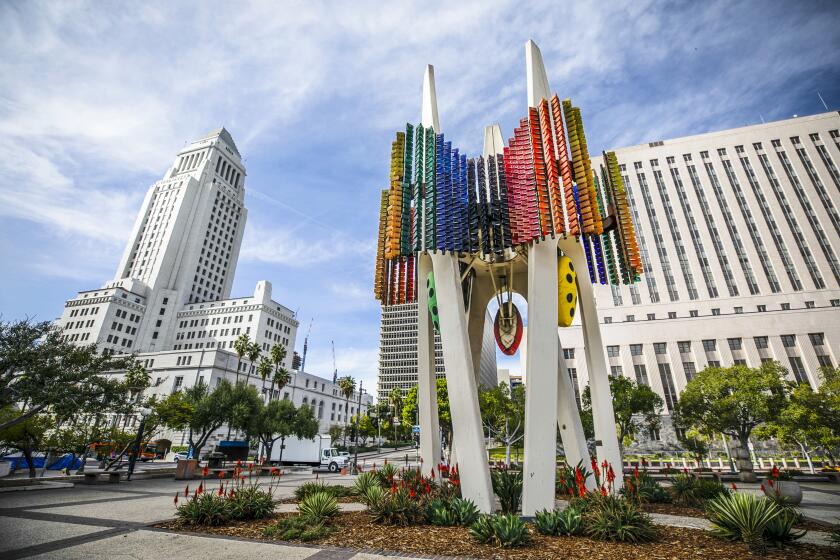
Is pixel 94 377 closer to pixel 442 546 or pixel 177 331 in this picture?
pixel 442 546

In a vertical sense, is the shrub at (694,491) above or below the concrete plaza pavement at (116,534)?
above

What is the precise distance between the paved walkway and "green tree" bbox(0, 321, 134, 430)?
3.82m

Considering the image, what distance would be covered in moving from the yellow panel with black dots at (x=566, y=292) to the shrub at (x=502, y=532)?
7420mm

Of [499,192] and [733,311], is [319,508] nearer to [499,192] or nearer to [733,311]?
[499,192]

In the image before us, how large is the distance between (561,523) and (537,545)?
131cm

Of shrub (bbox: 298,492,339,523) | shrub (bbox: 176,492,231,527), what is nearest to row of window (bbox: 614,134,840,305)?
shrub (bbox: 298,492,339,523)

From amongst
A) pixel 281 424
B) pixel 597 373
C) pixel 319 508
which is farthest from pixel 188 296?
pixel 597 373

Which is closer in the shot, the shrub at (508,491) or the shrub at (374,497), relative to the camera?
the shrub at (374,497)

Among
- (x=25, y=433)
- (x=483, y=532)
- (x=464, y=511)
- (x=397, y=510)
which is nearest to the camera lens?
(x=483, y=532)

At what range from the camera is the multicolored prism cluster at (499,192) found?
11.9 meters

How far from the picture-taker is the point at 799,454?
1817 inches

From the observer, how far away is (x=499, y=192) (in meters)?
13.9

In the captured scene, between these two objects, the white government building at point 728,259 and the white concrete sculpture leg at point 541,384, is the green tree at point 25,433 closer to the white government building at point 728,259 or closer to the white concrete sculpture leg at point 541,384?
the white concrete sculpture leg at point 541,384

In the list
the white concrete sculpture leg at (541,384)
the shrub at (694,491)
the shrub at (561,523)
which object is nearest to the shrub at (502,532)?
the shrub at (561,523)
